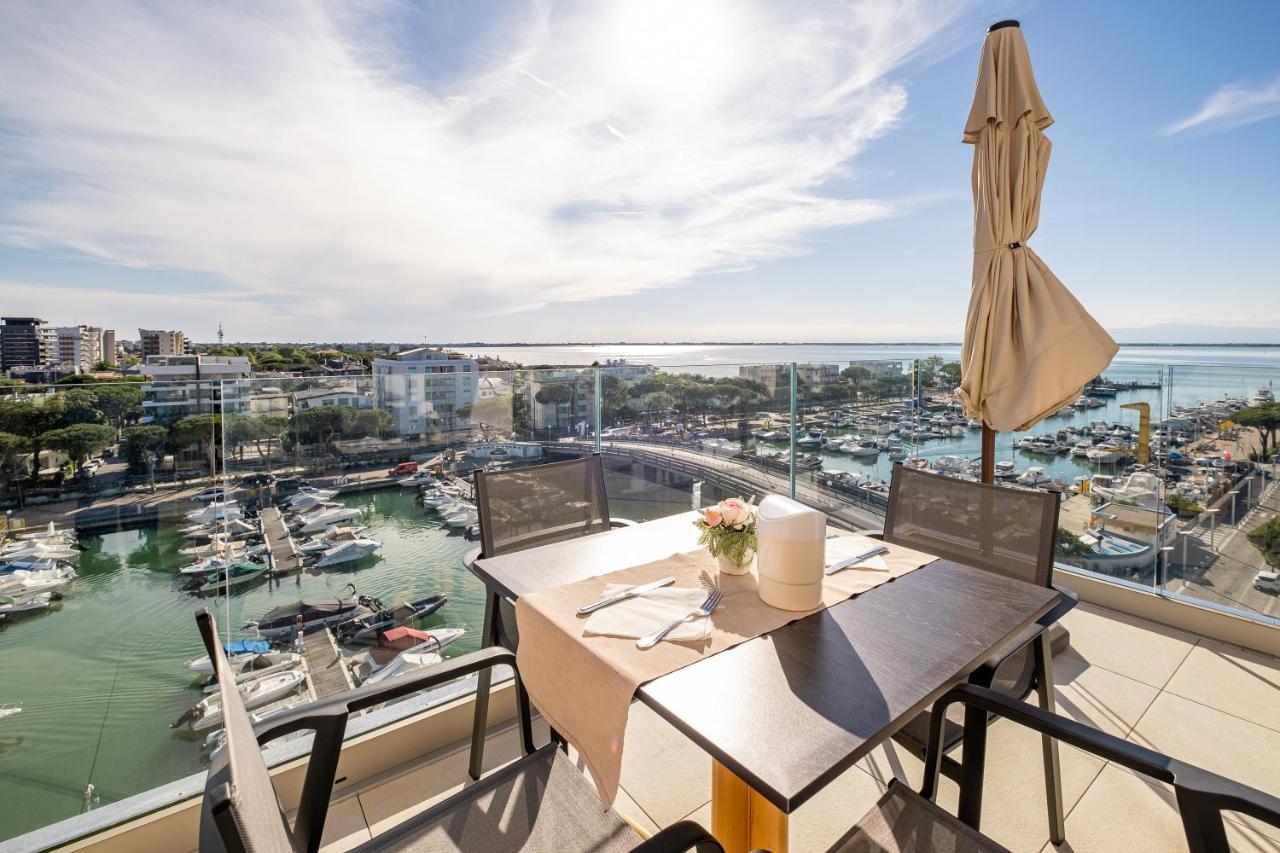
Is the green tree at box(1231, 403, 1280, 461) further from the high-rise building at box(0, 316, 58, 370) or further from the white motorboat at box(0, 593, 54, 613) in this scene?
the high-rise building at box(0, 316, 58, 370)

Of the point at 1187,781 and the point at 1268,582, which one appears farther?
the point at 1268,582

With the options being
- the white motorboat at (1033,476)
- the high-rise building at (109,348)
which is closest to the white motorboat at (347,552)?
the high-rise building at (109,348)

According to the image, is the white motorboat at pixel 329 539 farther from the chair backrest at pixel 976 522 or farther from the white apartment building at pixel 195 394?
the chair backrest at pixel 976 522

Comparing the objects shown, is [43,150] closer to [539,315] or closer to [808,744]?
[808,744]

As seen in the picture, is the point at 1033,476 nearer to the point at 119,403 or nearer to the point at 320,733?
the point at 320,733

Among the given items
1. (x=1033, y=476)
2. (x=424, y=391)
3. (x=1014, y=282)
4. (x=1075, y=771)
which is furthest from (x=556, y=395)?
(x=1033, y=476)
